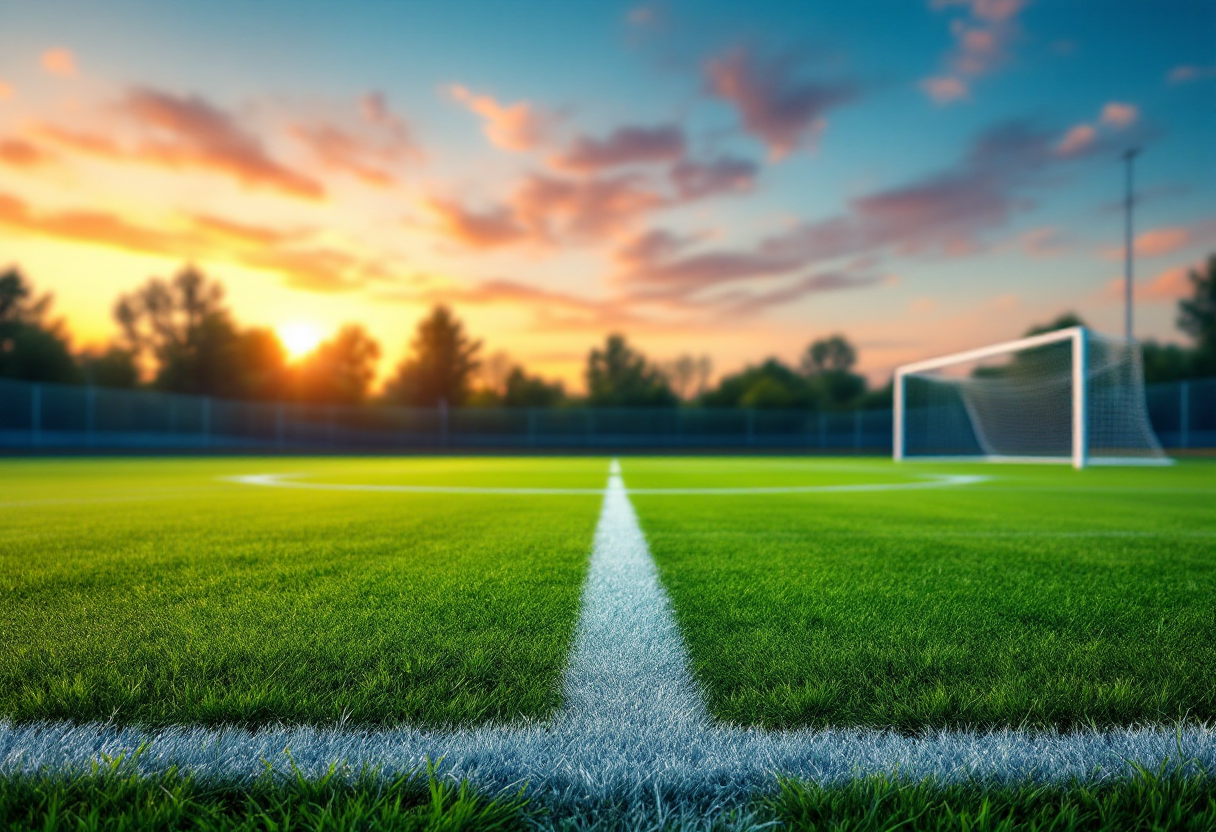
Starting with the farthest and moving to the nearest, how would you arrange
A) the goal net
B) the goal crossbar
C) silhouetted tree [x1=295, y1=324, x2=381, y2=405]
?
silhouetted tree [x1=295, y1=324, x2=381, y2=405] < the goal net < the goal crossbar

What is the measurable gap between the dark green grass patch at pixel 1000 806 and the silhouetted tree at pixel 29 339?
45.9 metres

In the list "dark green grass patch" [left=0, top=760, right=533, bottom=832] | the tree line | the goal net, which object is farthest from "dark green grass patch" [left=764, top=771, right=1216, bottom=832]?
the tree line

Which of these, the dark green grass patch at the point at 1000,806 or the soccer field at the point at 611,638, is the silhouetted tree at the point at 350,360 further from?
the dark green grass patch at the point at 1000,806

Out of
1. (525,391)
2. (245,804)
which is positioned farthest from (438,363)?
(245,804)

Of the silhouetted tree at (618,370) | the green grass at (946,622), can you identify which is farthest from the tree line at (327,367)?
the green grass at (946,622)

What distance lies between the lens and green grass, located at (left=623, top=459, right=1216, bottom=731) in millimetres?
1260

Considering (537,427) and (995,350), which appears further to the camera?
(537,427)

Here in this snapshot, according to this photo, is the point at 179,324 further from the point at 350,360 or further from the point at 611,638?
the point at 611,638

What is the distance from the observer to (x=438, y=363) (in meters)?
47.6

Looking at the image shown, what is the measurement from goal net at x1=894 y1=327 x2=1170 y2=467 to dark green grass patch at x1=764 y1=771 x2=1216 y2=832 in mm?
16797

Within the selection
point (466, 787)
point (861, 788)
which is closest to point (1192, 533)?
point (861, 788)

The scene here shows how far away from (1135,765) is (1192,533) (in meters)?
3.82

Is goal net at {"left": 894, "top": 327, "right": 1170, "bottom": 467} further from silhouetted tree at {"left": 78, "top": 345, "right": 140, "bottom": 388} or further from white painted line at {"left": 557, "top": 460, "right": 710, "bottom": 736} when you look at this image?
silhouetted tree at {"left": 78, "top": 345, "right": 140, "bottom": 388}

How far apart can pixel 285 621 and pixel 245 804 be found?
0.96 meters
